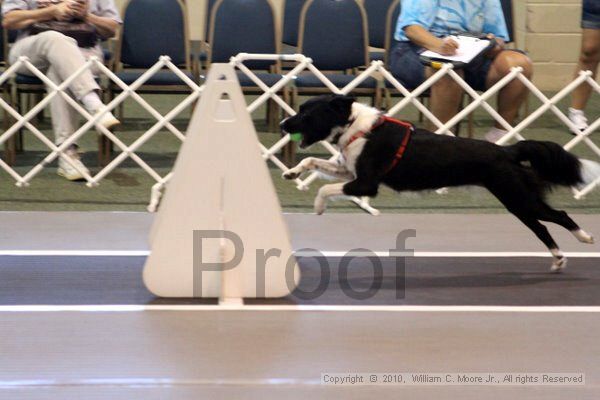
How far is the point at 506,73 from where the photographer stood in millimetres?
6086

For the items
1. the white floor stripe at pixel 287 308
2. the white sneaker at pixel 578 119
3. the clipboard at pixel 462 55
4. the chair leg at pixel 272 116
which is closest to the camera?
the white floor stripe at pixel 287 308

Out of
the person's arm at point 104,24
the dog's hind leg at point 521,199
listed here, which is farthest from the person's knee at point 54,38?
the dog's hind leg at point 521,199

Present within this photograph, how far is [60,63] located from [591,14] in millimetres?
3781

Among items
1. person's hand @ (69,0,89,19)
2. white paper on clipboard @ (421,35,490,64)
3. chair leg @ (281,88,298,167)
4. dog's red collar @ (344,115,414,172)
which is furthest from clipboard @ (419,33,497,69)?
person's hand @ (69,0,89,19)

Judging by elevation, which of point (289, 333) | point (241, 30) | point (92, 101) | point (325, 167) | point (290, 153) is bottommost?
point (290, 153)

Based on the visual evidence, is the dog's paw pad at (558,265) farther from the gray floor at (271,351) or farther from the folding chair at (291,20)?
the folding chair at (291,20)

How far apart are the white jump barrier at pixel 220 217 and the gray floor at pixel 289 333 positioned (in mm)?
161

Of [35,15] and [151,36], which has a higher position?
[35,15]

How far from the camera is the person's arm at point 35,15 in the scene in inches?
237

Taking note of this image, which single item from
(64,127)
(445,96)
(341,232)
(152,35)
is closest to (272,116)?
(152,35)

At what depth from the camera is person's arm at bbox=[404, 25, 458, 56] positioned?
231 inches

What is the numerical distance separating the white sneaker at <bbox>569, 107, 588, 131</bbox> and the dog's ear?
3.16 m

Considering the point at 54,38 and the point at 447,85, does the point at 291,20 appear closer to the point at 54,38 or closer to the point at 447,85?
the point at 447,85

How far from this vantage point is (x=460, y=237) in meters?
4.91
